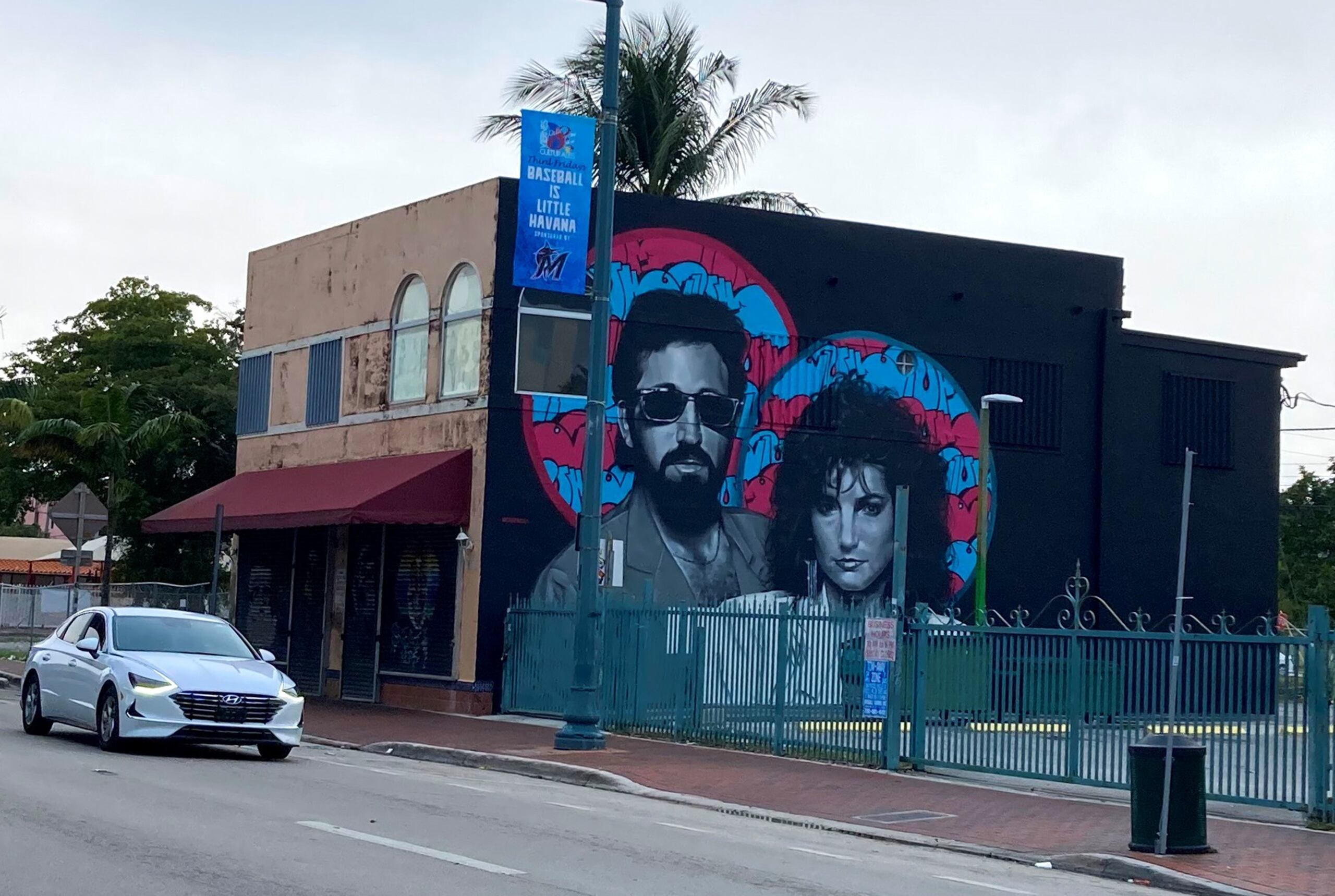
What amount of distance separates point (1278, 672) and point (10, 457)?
139ft

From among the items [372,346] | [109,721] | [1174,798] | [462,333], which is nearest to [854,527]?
[462,333]

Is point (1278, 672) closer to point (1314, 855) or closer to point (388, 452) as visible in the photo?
point (1314, 855)

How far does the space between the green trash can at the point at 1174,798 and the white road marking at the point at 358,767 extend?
7.39 m

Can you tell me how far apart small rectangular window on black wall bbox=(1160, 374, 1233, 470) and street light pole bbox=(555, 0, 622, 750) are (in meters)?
15.9

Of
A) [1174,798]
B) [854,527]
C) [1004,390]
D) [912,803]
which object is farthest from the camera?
[1004,390]

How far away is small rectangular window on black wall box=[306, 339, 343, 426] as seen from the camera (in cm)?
3070

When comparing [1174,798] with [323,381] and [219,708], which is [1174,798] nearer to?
[219,708]

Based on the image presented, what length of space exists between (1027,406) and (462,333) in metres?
10.4

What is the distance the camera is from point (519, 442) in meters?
26.5

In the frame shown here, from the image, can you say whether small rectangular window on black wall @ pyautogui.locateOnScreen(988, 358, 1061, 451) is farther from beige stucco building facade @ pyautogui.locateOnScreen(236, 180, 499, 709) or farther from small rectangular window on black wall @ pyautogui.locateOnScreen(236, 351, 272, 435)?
small rectangular window on black wall @ pyautogui.locateOnScreen(236, 351, 272, 435)

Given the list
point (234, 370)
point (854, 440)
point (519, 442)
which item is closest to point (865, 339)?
point (854, 440)

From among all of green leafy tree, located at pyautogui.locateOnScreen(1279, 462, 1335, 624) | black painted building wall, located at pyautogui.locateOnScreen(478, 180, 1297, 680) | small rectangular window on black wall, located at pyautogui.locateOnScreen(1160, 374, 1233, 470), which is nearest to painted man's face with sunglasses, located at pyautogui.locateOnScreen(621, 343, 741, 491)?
black painted building wall, located at pyautogui.locateOnScreen(478, 180, 1297, 680)

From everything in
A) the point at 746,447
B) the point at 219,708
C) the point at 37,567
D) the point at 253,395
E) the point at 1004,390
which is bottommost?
the point at 219,708

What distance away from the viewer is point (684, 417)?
27922 mm
